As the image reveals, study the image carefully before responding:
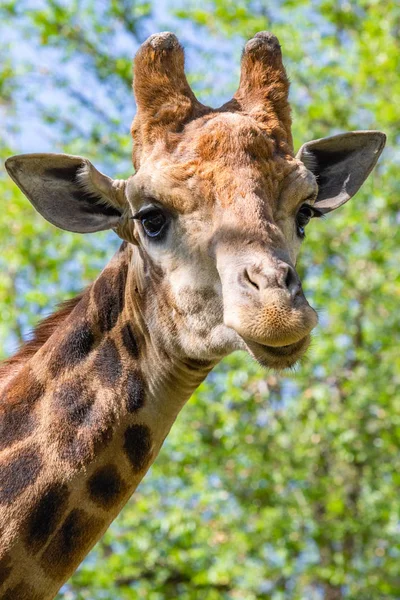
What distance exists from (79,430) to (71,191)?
1417 mm

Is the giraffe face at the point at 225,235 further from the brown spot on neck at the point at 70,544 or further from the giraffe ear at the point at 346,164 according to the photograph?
the brown spot on neck at the point at 70,544

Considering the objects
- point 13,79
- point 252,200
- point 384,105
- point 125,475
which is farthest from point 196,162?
point 13,79

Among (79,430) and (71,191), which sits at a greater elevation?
(71,191)

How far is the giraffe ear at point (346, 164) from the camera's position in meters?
6.18

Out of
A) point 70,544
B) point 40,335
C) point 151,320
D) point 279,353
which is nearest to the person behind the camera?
point 279,353

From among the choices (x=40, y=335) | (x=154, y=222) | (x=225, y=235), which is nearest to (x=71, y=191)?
(x=154, y=222)

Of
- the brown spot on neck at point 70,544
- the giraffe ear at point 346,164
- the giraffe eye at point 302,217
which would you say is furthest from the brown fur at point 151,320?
the giraffe ear at point 346,164

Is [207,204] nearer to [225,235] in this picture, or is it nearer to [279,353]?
[225,235]

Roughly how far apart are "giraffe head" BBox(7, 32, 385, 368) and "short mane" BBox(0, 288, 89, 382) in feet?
2.06

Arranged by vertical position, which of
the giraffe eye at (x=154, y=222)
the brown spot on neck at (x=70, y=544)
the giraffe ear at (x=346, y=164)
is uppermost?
the giraffe eye at (x=154, y=222)

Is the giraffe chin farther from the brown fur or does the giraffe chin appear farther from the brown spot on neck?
the brown spot on neck

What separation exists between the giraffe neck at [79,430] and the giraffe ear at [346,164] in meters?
1.49

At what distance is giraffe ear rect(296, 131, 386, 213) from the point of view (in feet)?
20.3

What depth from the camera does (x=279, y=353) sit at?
4641 mm
